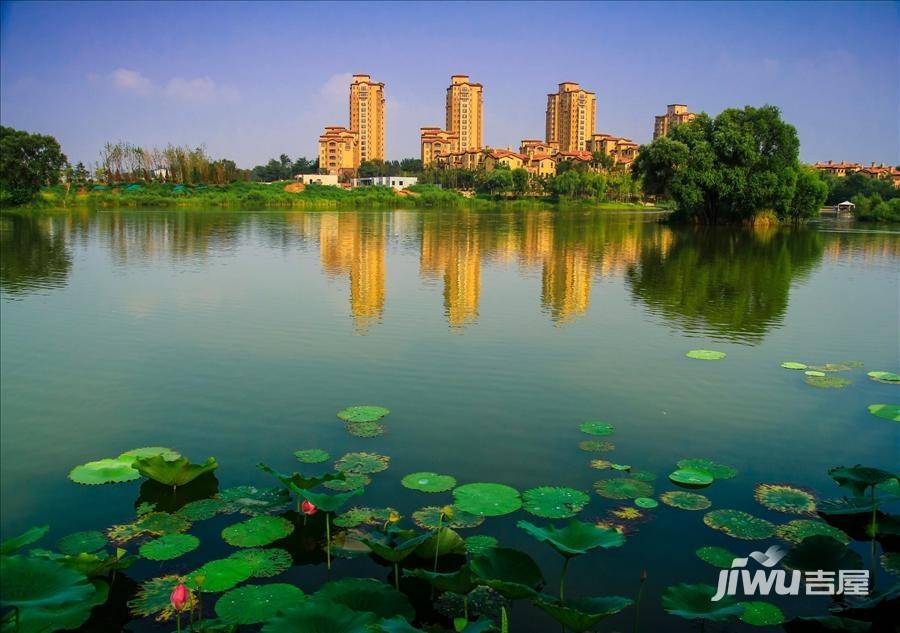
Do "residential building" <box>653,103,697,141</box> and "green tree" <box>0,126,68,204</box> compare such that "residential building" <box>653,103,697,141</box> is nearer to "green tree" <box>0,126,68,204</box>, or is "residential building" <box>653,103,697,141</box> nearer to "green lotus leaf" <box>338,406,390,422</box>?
"green tree" <box>0,126,68,204</box>

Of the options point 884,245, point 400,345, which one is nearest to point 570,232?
point 884,245

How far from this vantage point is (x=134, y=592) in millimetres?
3447

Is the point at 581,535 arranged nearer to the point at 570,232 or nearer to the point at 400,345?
the point at 400,345

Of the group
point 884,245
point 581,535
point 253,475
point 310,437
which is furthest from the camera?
point 884,245

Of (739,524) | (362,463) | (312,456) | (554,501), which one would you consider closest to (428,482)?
(362,463)

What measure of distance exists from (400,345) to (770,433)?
14.2 feet

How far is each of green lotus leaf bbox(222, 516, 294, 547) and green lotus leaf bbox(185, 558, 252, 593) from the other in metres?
0.22

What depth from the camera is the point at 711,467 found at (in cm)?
506

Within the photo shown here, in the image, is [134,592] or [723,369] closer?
[134,592]

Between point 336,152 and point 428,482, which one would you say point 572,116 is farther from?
point 428,482

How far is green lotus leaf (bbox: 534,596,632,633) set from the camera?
2619mm

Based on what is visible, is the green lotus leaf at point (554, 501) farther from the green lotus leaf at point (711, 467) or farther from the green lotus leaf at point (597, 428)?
the green lotus leaf at point (597, 428)

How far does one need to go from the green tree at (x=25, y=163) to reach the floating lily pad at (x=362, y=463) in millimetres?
46421

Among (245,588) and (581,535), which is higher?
(581,535)
